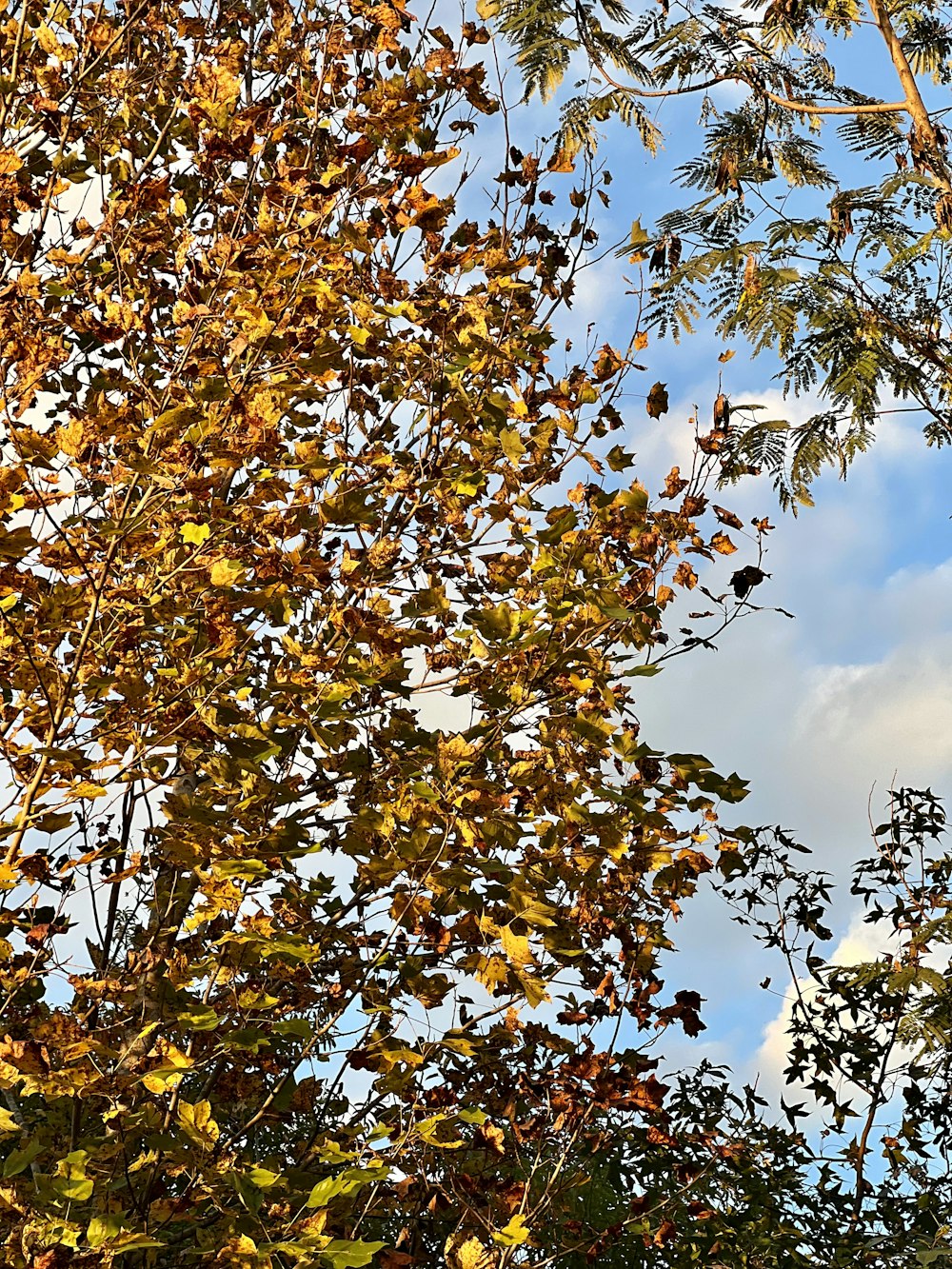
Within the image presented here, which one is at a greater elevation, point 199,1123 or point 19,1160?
point 199,1123

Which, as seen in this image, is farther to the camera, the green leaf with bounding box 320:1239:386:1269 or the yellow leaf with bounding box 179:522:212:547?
the yellow leaf with bounding box 179:522:212:547

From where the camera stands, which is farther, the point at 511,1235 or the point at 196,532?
the point at 511,1235

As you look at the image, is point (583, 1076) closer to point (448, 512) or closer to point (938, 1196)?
point (448, 512)

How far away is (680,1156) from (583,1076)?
2.44m

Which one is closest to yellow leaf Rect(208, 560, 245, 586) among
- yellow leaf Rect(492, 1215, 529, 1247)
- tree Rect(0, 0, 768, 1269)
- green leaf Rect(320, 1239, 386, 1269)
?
tree Rect(0, 0, 768, 1269)

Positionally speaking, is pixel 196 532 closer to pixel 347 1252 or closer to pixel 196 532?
pixel 196 532

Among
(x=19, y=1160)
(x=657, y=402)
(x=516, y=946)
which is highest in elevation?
(x=657, y=402)

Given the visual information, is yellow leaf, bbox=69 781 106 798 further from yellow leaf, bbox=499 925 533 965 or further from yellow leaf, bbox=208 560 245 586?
yellow leaf, bbox=499 925 533 965

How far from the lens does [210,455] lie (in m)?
2.79

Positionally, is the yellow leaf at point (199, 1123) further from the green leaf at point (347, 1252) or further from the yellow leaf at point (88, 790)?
the yellow leaf at point (88, 790)

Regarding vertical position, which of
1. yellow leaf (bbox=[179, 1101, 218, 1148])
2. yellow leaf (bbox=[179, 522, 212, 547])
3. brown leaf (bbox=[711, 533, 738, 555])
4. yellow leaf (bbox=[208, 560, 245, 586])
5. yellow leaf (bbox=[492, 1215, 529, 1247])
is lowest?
yellow leaf (bbox=[179, 1101, 218, 1148])

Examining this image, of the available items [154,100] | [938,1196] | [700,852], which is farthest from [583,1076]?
[154,100]

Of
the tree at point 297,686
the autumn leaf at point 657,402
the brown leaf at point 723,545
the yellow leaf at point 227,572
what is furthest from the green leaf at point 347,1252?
the autumn leaf at point 657,402

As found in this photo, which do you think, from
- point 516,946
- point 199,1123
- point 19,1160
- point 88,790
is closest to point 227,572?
point 88,790
